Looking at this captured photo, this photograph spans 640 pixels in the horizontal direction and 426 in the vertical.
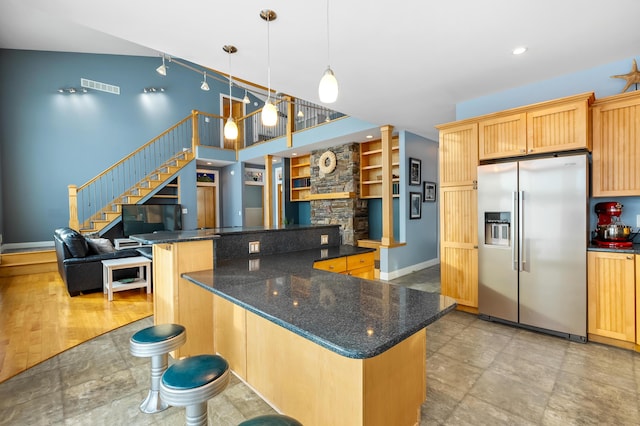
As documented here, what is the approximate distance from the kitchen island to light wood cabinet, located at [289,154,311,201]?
19.7 ft

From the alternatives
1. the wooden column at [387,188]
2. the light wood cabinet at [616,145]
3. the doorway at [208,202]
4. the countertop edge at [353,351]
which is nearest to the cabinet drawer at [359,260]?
the countertop edge at [353,351]

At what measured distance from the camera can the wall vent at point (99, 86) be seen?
743 centimetres

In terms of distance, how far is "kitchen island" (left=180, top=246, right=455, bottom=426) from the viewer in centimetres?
114

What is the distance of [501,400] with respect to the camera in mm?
1938

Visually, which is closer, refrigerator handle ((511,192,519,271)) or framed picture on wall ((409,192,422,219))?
refrigerator handle ((511,192,519,271))

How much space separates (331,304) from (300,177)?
6.97 metres

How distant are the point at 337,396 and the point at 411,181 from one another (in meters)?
4.75

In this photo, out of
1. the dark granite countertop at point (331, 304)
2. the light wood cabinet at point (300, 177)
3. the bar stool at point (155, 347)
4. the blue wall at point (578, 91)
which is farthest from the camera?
the light wood cabinet at point (300, 177)

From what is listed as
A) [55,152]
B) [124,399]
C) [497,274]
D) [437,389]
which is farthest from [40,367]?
[55,152]

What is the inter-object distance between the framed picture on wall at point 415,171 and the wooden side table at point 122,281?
470 centimetres

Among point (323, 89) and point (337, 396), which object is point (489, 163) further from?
point (337, 396)

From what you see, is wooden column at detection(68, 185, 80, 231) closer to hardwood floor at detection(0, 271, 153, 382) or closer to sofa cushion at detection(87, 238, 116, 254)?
hardwood floor at detection(0, 271, 153, 382)

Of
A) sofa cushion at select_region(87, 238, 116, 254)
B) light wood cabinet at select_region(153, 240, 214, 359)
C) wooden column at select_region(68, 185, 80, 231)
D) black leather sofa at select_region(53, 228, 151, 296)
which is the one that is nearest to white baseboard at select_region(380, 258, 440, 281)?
light wood cabinet at select_region(153, 240, 214, 359)

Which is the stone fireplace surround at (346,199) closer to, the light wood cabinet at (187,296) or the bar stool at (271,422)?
the light wood cabinet at (187,296)
